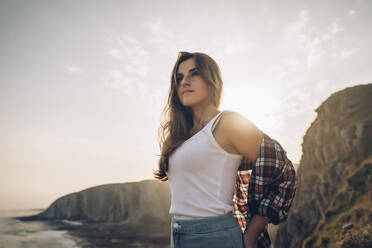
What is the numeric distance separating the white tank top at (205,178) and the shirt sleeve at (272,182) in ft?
0.71

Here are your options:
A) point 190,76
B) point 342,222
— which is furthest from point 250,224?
point 342,222

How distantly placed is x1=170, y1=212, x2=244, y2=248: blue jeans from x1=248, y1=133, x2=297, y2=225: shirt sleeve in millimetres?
279

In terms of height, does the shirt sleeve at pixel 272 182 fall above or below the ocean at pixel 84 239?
above

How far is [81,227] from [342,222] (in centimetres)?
5240

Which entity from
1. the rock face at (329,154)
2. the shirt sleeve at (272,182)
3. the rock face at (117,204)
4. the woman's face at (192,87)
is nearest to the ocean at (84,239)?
the rock face at (117,204)

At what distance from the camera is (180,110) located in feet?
8.80

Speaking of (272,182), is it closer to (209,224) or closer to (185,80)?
(209,224)

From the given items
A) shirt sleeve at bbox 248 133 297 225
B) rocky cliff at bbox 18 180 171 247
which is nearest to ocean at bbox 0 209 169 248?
rocky cliff at bbox 18 180 171 247

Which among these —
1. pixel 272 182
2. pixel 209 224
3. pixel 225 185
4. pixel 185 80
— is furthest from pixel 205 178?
pixel 185 80

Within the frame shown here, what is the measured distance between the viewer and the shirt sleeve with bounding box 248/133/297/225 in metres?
1.69

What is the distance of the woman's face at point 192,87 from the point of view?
2.30m

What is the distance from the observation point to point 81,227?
47.9 m

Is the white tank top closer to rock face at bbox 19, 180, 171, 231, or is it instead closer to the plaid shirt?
the plaid shirt

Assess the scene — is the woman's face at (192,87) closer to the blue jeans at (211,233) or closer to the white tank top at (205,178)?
the white tank top at (205,178)
